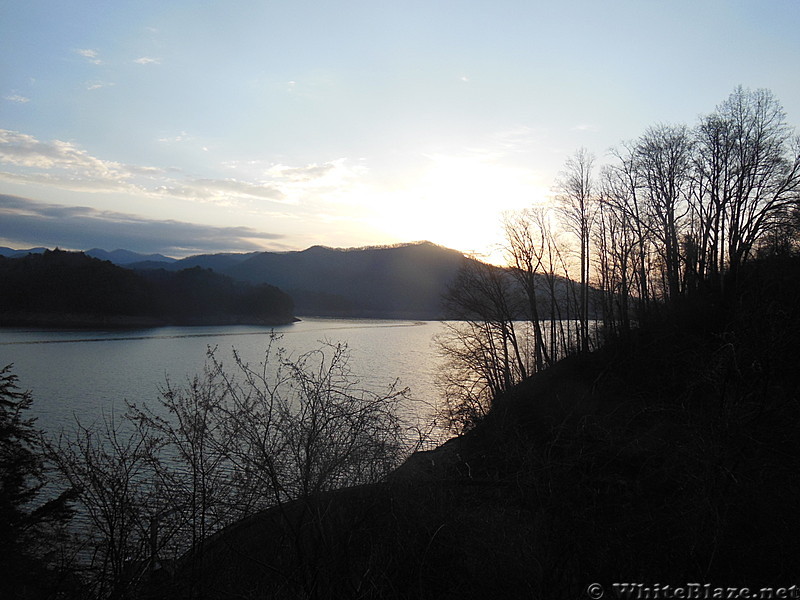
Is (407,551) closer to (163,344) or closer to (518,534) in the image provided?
(518,534)

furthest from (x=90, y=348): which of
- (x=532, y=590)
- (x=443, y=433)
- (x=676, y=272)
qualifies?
(x=532, y=590)

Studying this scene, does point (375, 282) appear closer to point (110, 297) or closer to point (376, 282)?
point (376, 282)

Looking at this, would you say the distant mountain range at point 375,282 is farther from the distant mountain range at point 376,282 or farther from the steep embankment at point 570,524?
the steep embankment at point 570,524

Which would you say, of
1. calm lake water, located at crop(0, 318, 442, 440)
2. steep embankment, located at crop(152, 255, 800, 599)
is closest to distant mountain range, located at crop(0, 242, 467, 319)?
calm lake water, located at crop(0, 318, 442, 440)

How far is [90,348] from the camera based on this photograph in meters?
44.5

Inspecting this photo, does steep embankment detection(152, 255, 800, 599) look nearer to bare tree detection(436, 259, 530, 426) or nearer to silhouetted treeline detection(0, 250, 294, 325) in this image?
bare tree detection(436, 259, 530, 426)

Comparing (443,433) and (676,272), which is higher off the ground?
(676,272)

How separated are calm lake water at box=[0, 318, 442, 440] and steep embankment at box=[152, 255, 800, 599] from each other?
440 cm

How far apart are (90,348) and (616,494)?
46087 mm

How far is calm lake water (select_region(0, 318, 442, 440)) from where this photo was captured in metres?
22.4

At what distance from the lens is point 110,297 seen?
242 ft

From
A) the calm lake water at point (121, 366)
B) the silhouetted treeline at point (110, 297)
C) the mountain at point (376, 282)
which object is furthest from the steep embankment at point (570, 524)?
the mountain at point (376, 282)

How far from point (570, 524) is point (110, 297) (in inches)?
3104

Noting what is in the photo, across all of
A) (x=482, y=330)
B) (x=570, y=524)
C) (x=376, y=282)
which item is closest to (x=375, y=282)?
(x=376, y=282)
